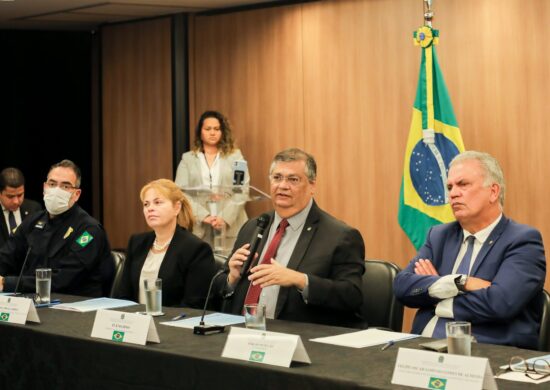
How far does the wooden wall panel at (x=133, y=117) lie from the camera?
822 cm

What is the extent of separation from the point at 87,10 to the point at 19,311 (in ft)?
16.3

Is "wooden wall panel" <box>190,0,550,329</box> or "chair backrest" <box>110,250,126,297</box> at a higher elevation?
"wooden wall panel" <box>190,0,550,329</box>

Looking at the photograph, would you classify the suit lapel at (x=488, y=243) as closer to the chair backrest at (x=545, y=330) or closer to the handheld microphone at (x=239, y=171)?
the chair backrest at (x=545, y=330)

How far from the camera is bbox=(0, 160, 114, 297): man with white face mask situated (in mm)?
4598

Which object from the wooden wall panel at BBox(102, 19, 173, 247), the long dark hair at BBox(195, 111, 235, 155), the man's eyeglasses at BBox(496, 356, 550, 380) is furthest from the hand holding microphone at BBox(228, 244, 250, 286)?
the wooden wall panel at BBox(102, 19, 173, 247)

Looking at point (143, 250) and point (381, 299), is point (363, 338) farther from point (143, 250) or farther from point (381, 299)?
point (143, 250)

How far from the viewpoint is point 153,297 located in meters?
3.49

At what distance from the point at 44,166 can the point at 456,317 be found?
6.65 m

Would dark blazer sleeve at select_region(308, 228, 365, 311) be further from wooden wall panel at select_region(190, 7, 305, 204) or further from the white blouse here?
wooden wall panel at select_region(190, 7, 305, 204)

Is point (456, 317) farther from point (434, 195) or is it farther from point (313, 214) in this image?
point (434, 195)

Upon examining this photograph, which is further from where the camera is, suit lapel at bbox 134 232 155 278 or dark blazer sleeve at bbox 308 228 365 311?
suit lapel at bbox 134 232 155 278

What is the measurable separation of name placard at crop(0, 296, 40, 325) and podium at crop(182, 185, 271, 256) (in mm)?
3553

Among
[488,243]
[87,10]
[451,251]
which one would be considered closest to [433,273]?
[451,251]

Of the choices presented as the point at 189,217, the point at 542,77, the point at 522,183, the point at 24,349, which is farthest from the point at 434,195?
the point at 24,349
